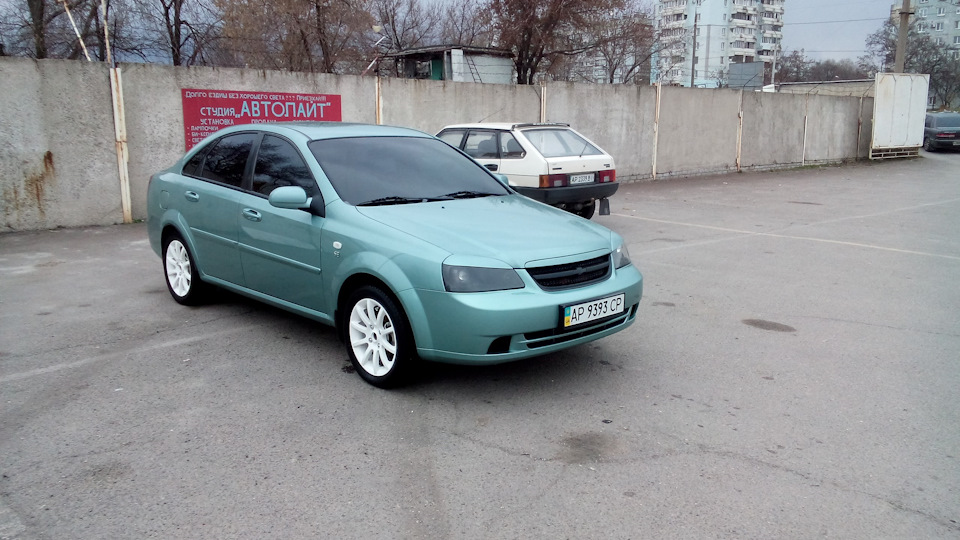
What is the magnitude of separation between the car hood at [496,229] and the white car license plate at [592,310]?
0.32 m

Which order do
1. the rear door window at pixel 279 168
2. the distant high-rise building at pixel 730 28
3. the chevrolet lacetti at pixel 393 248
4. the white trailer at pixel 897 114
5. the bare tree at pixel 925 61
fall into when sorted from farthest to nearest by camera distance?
the distant high-rise building at pixel 730 28 < the bare tree at pixel 925 61 < the white trailer at pixel 897 114 < the rear door window at pixel 279 168 < the chevrolet lacetti at pixel 393 248

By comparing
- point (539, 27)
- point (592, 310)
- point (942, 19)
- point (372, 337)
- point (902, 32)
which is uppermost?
point (942, 19)

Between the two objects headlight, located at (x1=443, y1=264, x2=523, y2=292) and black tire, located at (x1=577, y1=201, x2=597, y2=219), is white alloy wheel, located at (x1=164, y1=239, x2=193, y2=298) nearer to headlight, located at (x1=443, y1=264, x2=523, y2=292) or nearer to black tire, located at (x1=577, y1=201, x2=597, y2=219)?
headlight, located at (x1=443, y1=264, x2=523, y2=292)

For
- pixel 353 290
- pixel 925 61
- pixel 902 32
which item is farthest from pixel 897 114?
pixel 925 61

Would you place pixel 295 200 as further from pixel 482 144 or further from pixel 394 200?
pixel 482 144

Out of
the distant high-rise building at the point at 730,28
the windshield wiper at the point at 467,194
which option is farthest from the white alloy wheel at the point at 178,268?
the distant high-rise building at the point at 730,28

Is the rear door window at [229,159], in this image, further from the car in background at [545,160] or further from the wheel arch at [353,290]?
the car in background at [545,160]

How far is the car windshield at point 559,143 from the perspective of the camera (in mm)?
10406

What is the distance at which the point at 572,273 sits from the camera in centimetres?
443

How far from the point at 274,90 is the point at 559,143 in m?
4.79

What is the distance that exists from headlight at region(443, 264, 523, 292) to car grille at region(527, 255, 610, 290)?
0.47 ft

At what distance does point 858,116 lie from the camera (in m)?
26.1

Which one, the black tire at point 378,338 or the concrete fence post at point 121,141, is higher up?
the concrete fence post at point 121,141

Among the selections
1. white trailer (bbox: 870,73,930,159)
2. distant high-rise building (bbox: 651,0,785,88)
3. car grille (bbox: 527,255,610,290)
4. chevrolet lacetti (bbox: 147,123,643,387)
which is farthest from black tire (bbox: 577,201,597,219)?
distant high-rise building (bbox: 651,0,785,88)
